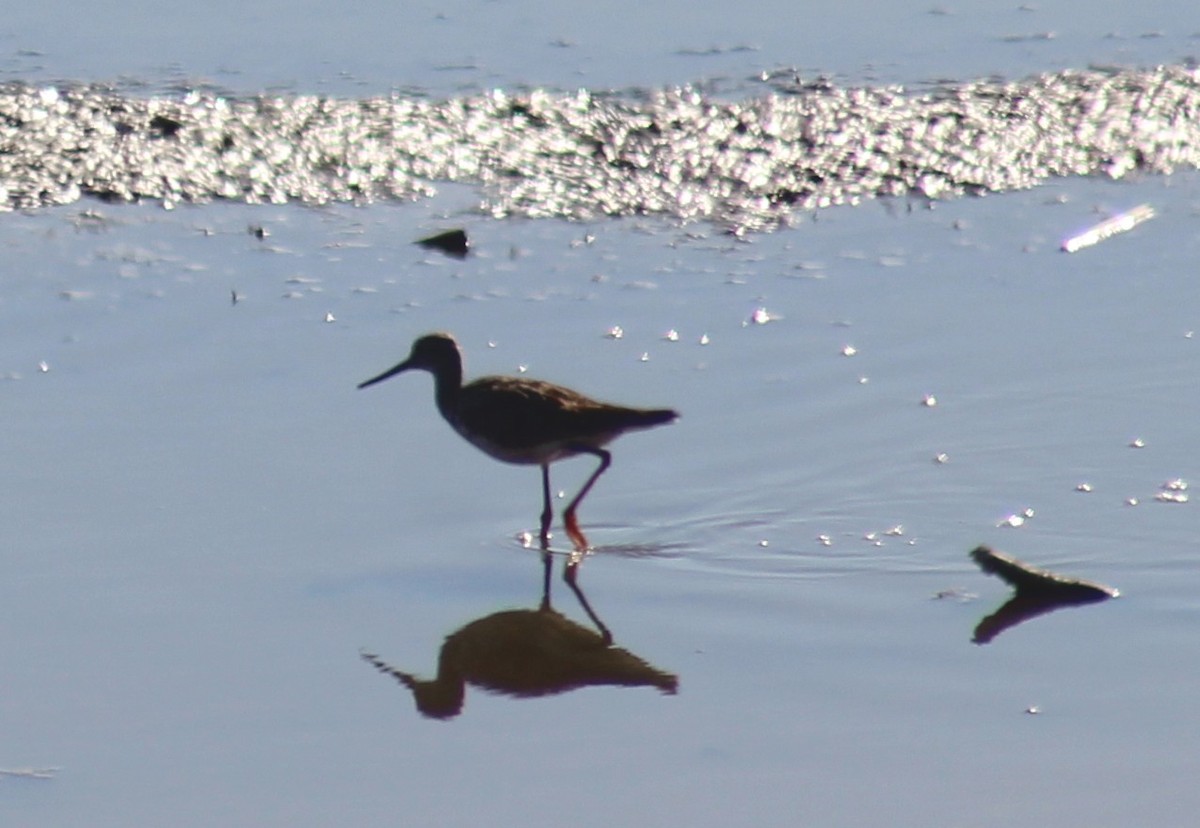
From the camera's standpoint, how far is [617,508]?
744 cm

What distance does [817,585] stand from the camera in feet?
22.1

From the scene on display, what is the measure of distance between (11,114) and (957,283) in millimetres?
4477

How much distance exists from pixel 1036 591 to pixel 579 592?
4.37 ft

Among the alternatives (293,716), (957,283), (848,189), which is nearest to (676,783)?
(293,716)

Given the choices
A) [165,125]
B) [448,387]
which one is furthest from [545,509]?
[165,125]

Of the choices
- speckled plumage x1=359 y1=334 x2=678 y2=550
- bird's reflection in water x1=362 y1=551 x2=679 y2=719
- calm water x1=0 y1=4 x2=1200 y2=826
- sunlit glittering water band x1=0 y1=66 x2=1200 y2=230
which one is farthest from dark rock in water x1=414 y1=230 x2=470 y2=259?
bird's reflection in water x1=362 y1=551 x2=679 y2=719

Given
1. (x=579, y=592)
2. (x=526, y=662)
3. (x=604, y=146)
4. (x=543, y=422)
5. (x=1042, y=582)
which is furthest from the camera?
(x=604, y=146)

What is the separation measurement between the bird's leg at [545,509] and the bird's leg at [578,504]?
0.07 metres

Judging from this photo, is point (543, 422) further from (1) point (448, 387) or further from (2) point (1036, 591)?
(2) point (1036, 591)

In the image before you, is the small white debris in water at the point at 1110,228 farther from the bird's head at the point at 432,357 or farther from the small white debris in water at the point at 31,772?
the small white debris in water at the point at 31,772

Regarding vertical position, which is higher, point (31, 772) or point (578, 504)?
point (578, 504)

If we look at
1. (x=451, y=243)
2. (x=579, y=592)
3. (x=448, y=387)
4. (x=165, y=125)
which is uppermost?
(x=165, y=125)

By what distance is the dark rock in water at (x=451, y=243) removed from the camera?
9.48m

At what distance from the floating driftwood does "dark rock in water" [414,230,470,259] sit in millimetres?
3517
